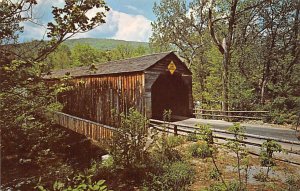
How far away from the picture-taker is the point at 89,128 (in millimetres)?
15523

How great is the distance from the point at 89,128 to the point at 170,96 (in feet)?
27.6

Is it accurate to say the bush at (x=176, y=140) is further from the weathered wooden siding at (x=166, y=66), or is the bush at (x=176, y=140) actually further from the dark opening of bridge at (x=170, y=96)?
the dark opening of bridge at (x=170, y=96)

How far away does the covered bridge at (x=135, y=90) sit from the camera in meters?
15.9

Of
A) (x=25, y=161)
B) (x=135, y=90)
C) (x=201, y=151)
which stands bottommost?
(x=25, y=161)

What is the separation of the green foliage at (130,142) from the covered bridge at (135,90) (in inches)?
201

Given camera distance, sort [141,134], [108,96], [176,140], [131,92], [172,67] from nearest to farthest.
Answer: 1. [141,134]
2. [176,140]
3. [131,92]
4. [108,96]
5. [172,67]

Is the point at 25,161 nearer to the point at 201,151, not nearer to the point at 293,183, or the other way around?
the point at 201,151

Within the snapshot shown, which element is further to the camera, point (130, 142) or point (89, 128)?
point (89, 128)

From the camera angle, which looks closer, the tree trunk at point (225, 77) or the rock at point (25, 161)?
the rock at point (25, 161)

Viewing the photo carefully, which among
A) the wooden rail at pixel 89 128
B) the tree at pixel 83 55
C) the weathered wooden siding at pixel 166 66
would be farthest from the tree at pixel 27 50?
the tree at pixel 83 55

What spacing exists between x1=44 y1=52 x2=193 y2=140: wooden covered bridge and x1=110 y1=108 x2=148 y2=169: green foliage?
15.7 ft

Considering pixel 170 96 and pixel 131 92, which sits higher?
pixel 131 92

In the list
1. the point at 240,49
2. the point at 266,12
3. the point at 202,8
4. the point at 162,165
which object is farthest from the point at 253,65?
the point at 162,165

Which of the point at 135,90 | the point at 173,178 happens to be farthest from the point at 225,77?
the point at 173,178
